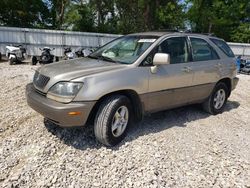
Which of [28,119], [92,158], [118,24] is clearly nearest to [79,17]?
[118,24]

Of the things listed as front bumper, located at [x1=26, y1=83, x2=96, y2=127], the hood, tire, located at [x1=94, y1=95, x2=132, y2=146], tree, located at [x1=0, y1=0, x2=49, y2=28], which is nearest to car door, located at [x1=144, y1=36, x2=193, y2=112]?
tire, located at [x1=94, y1=95, x2=132, y2=146]

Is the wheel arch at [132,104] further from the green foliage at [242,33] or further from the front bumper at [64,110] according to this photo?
the green foliage at [242,33]

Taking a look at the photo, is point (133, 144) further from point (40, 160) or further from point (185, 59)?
point (185, 59)

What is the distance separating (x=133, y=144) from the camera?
3.90m

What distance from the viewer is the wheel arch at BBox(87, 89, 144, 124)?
3594 mm

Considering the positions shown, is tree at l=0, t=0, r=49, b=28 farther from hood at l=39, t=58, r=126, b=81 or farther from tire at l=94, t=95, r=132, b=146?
tire at l=94, t=95, r=132, b=146

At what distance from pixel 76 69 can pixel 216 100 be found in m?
3.49

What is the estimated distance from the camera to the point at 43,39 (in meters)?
14.1

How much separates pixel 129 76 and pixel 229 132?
2383mm

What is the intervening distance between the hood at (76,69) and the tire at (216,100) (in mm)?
2567

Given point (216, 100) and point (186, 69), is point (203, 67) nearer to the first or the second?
point (186, 69)

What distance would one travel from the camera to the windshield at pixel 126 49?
4.07 m

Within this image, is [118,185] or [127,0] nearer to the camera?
[118,185]

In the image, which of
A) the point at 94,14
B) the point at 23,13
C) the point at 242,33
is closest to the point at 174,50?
the point at 23,13
